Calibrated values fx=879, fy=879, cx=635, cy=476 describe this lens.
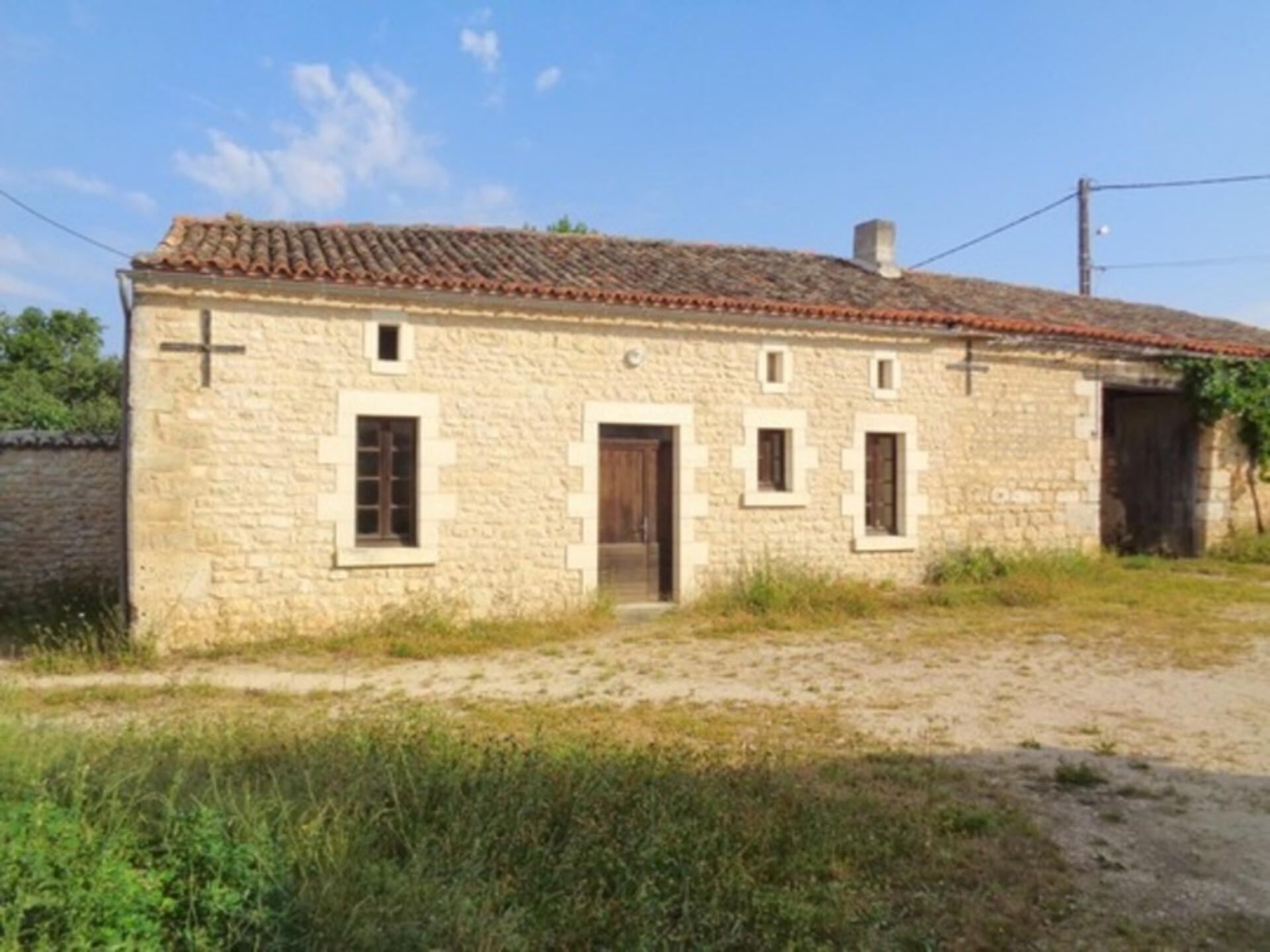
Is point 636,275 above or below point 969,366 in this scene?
above

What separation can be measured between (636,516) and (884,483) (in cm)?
358

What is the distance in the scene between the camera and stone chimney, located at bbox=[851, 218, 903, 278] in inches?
554

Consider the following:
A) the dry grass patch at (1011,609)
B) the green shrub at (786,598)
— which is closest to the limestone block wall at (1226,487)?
the dry grass patch at (1011,609)

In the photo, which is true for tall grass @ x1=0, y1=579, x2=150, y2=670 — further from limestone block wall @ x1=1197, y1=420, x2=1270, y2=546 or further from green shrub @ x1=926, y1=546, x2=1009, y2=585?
limestone block wall @ x1=1197, y1=420, x2=1270, y2=546

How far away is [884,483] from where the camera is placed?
38.5 feet

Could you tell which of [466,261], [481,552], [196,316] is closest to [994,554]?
[481,552]

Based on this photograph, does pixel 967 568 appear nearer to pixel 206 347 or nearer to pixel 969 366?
pixel 969 366

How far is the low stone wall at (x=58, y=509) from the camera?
10.3 m

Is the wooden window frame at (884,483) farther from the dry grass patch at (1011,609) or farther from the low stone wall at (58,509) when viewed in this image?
the low stone wall at (58,509)

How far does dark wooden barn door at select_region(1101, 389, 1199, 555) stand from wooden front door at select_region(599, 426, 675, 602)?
8906 millimetres

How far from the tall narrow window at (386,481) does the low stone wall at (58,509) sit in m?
3.28

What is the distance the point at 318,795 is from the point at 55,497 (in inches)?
343

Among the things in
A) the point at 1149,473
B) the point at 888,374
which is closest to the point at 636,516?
the point at 888,374

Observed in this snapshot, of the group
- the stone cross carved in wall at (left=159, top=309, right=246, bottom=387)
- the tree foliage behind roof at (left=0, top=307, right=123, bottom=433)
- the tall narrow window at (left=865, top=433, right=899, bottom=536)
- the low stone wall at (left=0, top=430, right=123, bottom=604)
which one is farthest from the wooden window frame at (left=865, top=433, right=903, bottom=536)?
the tree foliage behind roof at (left=0, top=307, right=123, bottom=433)
